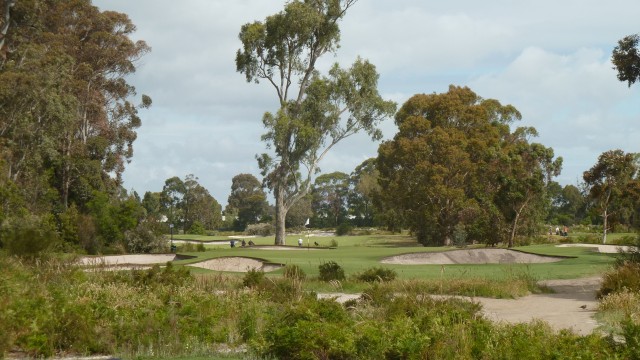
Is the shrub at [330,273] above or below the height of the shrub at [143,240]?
below

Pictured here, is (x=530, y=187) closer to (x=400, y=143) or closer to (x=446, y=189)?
(x=446, y=189)

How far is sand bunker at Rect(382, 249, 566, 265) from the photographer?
3284cm

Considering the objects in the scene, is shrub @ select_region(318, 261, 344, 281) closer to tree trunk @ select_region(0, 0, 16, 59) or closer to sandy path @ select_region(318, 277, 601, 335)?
sandy path @ select_region(318, 277, 601, 335)

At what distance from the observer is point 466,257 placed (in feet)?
110

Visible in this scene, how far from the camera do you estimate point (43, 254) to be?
19812mm

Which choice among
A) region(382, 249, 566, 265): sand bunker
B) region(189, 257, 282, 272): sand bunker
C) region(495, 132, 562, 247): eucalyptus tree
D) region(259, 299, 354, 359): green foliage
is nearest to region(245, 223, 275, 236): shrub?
region(495, 132, 562, 247): eucalyptus tree

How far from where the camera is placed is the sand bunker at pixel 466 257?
108ft

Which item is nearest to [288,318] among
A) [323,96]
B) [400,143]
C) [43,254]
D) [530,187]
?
[43,254]

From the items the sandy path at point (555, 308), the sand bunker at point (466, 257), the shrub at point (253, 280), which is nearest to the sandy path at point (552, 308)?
the sandy path at point (555, 308)

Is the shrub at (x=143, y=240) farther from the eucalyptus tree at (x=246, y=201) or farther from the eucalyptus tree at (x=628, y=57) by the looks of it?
the eucalyptus tree at (x=246, y=201)

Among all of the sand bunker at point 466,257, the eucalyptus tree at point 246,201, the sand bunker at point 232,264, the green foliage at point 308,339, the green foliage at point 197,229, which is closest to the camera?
the green foliage at point 308,339

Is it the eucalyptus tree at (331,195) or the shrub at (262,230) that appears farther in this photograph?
the eucalyptus tree at (331,195)

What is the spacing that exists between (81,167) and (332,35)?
18.2 metres

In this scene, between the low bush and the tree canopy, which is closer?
the tree canopy
